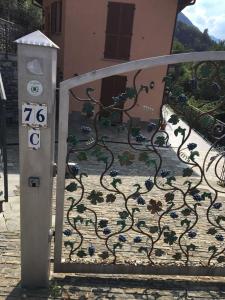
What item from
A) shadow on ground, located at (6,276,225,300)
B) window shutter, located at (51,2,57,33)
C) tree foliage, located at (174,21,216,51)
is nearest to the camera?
shadow on ground, located at (6,276,225,300)

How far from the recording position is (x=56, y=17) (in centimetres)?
1434

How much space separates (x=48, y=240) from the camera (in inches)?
119

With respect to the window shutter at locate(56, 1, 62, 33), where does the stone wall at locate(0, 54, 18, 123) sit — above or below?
below

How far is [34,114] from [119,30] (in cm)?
1113

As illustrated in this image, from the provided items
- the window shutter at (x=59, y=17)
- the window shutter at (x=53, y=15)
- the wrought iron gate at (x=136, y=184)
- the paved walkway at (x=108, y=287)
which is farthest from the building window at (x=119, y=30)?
the paved walkway at (x=108, y=287)

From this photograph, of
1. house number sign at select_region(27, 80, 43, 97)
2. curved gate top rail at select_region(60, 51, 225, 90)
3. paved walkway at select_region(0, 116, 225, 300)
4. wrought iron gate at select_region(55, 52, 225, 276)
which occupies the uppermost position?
curved gate top rail at select_region(60, 51, 225, 90)

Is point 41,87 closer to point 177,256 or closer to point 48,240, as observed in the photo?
point 48,240

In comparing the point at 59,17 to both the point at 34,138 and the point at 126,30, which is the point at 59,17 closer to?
the point at 126,30

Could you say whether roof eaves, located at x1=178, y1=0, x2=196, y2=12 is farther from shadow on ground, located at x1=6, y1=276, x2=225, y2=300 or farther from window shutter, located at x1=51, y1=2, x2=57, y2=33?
shadow on ground, located at x1=6, y1=276, x2=225, y2=300

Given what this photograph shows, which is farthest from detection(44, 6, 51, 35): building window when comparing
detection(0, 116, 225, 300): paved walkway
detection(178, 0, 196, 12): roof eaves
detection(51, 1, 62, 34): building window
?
detection(0, 116, 225, 300): paved walkway

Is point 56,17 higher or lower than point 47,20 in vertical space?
higher

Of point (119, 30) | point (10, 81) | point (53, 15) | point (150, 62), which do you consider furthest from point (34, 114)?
point (53, 15)

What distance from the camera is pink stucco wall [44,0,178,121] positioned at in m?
12.7

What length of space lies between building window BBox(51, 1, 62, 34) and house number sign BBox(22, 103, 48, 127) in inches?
485
